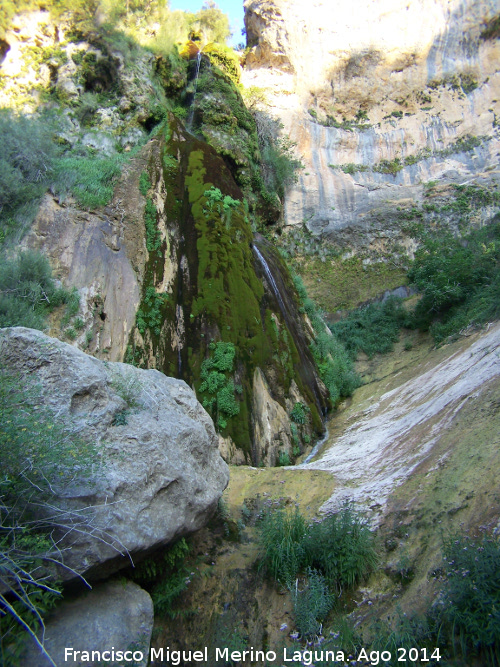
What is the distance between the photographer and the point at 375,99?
29.4 metres

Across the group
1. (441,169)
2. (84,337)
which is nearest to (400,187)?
(441,169)

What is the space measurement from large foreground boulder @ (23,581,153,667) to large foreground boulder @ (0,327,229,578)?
0.84 ft

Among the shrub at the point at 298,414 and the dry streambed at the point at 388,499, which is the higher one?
the shrub at the point at 298,414

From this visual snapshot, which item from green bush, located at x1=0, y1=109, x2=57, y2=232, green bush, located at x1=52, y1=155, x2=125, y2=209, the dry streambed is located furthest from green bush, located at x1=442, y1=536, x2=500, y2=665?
green bush, located at x1=52, y1=155, x2=125, y2=209

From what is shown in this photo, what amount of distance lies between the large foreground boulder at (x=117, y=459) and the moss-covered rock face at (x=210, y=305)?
517cm

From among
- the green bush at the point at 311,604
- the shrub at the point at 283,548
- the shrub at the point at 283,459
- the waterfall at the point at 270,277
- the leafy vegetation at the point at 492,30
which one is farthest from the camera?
the leafy vegetation at the point at 492,30

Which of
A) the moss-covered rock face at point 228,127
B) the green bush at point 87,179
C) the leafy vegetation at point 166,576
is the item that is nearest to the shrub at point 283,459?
Answer: the leafy vegetation at point 166,576

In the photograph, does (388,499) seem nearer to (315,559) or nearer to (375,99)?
(315,559)

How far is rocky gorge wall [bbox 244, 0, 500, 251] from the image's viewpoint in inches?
1043

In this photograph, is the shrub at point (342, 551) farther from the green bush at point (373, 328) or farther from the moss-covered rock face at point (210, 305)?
the green bush at point (373, 328)

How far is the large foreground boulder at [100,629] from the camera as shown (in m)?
Result: 3.40

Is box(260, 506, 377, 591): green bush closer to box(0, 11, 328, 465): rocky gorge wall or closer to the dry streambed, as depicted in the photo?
the dry streambed

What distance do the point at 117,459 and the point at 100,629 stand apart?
1.48m

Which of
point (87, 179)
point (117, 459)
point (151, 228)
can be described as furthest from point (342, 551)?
point (87, 179)
